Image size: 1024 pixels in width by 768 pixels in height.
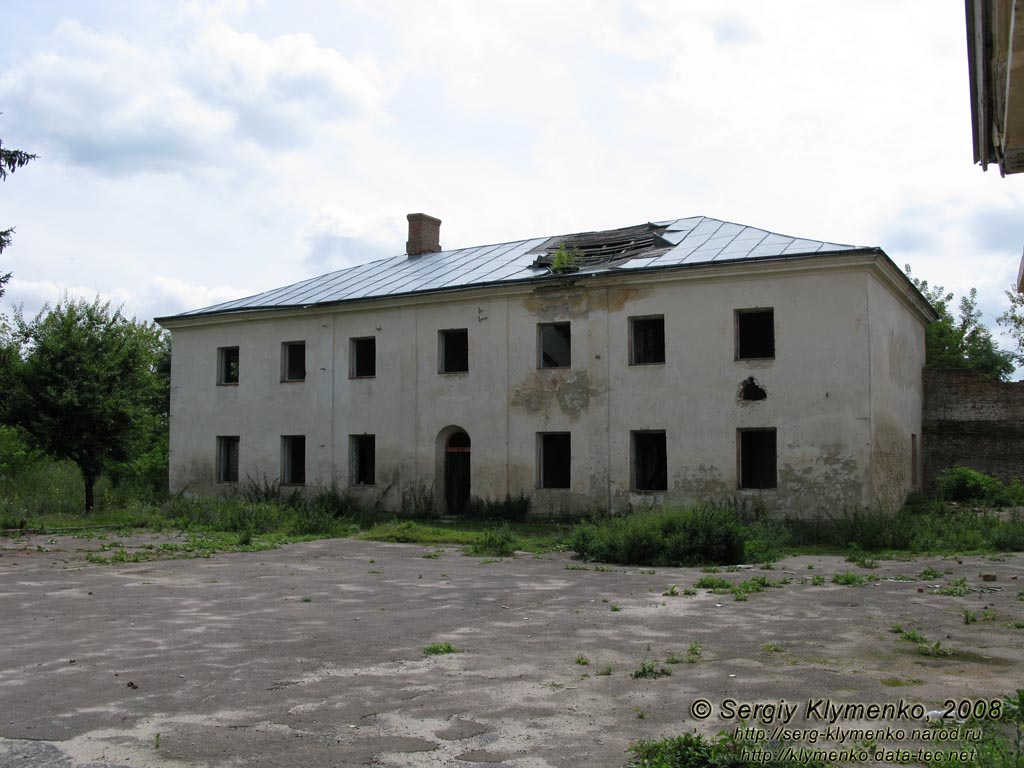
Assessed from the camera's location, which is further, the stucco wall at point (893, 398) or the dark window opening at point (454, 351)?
the dark window opening at point (454, 351)

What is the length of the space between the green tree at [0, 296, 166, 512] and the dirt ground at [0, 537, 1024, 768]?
10659mm

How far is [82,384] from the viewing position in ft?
73.5

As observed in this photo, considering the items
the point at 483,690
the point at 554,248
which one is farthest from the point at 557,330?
the point at 483,690

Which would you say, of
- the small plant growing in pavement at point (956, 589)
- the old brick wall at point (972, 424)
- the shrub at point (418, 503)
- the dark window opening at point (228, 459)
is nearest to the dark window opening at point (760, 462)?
the old brick wall at point (972, 424)

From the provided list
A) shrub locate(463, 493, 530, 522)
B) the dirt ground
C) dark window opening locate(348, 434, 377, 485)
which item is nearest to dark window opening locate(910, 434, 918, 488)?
shrub locate(463, 493, 530, 522)

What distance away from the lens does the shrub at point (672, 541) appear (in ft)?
46.1

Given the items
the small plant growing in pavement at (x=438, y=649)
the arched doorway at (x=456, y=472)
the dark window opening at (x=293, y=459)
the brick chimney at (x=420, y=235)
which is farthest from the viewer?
the brick chimney at (x=420, y=235)

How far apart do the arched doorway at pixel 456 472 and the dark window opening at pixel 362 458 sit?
7.41 feet

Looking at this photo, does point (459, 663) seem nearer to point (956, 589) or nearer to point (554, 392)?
point (956, 589)

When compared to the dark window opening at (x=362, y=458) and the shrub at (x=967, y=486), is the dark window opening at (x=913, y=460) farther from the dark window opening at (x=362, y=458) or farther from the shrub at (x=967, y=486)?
the dark window opening at (x=362, y=458)

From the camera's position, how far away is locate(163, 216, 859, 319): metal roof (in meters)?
20.5

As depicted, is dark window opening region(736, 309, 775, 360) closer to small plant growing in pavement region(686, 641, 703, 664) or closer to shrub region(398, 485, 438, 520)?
shrub region(398, 485, 438, 520)

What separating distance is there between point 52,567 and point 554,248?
49.1ft

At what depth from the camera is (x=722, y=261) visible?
1967cm
